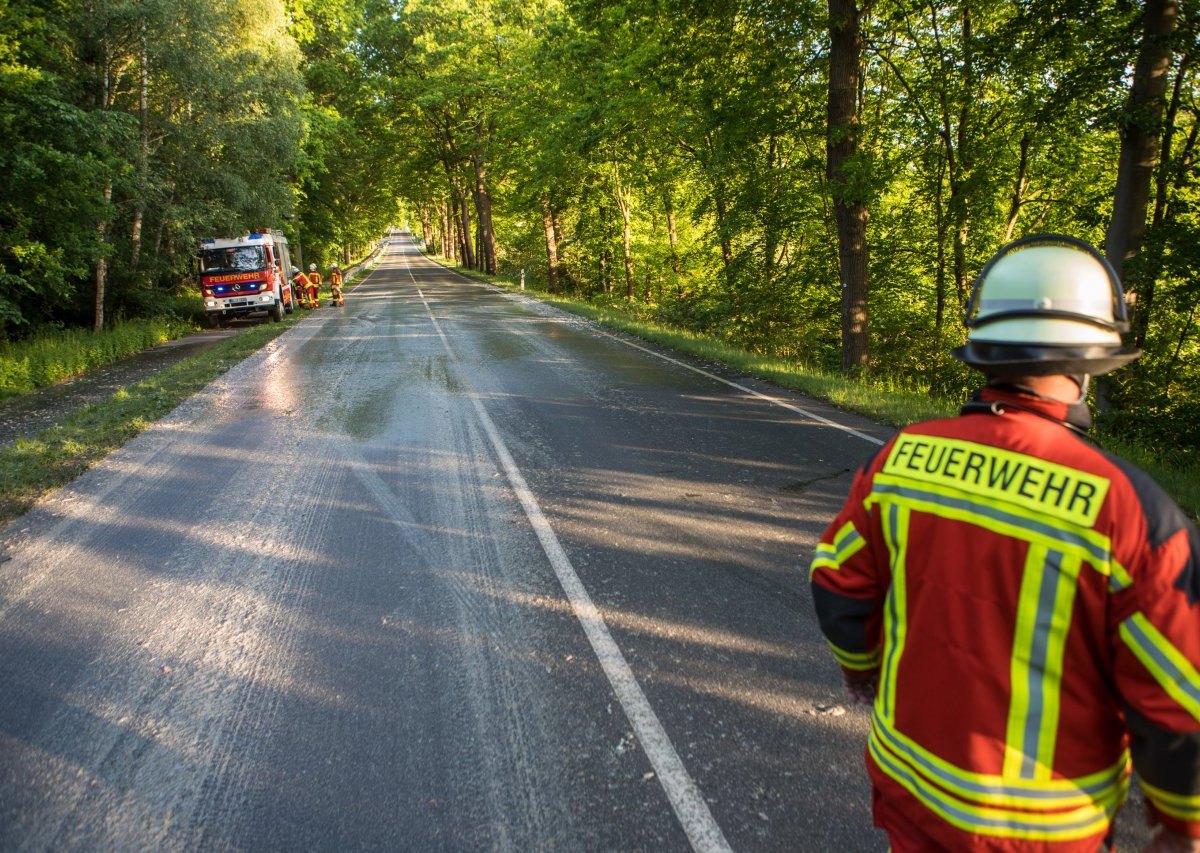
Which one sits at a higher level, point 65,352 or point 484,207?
point 484,207

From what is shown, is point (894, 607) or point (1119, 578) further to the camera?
point (894, 607)

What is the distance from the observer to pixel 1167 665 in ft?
4.16

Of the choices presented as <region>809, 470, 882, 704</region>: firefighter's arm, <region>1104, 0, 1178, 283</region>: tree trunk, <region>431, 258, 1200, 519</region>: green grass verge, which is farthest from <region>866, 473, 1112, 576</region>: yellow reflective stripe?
Result: <region>1104, 0, 1178, 283</region>: tree trunk

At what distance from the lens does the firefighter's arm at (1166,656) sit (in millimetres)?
1270

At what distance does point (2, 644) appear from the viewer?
158 inches

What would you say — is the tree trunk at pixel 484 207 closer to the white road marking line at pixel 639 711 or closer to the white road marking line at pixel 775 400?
the white road marking line at pixel 775 400

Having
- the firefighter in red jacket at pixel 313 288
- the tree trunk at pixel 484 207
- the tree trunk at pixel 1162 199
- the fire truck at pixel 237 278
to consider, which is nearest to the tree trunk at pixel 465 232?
the tree trunk at pixel 484 207

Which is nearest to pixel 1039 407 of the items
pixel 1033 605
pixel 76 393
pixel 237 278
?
pixel 1033 605

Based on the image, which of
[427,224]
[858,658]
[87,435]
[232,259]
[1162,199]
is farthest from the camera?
[427,224]

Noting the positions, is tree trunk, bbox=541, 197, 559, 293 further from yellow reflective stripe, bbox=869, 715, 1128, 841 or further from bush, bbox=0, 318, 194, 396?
yellow reflective stripe, bbox=869, 715, 1128, 841

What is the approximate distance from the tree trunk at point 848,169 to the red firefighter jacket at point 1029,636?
10.8m

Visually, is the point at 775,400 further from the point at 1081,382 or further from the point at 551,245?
the point at 551,245

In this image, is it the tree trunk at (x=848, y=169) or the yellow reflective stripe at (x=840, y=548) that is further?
the tree trunk at (x=848, y=169)

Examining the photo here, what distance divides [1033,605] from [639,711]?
7.20 ft
